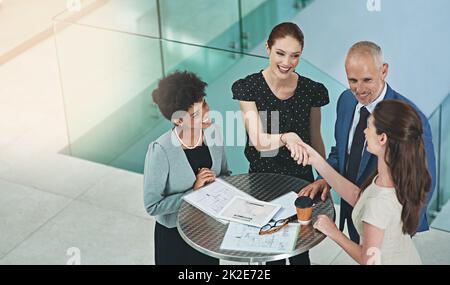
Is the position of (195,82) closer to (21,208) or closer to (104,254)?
(104,254)

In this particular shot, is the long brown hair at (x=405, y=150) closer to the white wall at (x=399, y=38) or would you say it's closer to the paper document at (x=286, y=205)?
the paper document at (x=286, y=205)

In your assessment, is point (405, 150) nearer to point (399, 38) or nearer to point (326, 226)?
point (326, 226)

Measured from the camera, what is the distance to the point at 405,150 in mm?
3459

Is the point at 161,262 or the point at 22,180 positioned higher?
the point at 161,262

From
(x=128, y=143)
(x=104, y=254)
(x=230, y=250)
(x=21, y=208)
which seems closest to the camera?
(x=230, y=250)

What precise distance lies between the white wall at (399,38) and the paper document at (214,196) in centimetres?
302

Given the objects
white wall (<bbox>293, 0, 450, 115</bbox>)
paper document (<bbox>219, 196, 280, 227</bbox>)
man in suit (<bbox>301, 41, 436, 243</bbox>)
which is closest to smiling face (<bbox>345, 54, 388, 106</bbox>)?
man in suit (<bbox>301, 41, 436, 243</bbox>)

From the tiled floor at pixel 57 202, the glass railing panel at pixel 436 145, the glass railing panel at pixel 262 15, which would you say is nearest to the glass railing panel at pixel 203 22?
the glass railing panel at pixel 262 15

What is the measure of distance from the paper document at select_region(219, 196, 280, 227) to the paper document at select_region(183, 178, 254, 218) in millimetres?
32

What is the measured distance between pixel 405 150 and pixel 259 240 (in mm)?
720

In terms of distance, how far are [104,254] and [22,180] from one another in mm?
1006

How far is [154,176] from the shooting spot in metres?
4.04

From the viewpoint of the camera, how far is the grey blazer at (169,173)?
13.2ft

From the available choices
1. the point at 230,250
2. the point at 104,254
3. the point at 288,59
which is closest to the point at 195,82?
the point at 288,59
